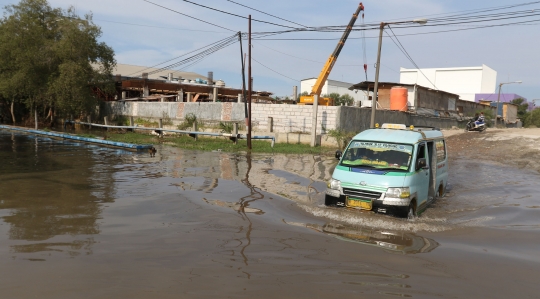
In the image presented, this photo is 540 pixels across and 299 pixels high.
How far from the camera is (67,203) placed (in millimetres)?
8609

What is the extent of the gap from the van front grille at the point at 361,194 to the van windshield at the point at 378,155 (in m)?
0.79

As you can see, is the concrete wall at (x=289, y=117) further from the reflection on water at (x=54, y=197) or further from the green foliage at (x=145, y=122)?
the reflection on water at (x=54, y=197)

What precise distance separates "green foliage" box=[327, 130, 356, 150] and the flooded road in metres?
9.16

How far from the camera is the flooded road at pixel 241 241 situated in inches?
190

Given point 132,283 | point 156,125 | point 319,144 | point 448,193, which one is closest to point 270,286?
point 132,283

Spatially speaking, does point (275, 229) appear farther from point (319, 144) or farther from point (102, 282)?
point (319, 144)

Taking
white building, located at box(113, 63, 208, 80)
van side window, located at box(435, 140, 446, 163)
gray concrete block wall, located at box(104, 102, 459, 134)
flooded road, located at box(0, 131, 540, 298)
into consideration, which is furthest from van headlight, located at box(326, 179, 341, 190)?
white building, located at box(113, 63, 208, 80)

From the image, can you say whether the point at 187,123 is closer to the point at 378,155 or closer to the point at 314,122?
the point at 314,122

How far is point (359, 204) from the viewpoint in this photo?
802 cm

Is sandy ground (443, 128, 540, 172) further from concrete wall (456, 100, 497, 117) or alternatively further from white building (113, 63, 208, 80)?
Result: white building (113, 63, 208, 80)

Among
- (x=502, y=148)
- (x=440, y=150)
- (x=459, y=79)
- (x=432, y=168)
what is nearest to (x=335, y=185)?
(x=432, y=168)

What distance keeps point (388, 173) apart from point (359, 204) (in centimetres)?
84

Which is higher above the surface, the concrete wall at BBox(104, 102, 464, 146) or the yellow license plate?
the concrete wall at BBox(104, 102, 464, 146)

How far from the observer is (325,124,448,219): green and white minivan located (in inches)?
310
